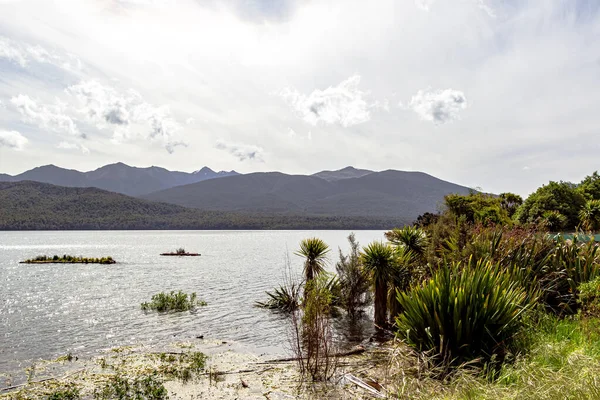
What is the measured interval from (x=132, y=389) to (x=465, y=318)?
713 cm

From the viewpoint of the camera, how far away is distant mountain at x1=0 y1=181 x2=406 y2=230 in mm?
149875

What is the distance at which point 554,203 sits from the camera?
148ft

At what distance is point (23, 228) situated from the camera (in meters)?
146

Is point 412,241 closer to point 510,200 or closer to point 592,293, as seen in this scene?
point 592,293

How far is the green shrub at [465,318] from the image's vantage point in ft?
24.6

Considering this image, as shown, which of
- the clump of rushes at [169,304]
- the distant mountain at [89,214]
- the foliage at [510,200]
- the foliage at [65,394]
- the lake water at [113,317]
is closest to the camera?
the foliage at [65,394]

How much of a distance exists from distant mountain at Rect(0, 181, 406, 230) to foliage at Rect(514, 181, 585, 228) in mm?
138090

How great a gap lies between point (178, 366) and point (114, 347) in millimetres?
3952

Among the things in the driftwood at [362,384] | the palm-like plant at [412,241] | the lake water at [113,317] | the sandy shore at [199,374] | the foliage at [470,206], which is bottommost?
the lake water at [113,317]

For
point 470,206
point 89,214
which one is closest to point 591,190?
point 470,206

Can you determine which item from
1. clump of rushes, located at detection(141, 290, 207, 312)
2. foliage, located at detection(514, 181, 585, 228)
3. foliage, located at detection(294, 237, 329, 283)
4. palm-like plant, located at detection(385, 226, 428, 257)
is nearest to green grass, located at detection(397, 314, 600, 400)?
palm-like plant, located at detection(385, 226, 428, 257)

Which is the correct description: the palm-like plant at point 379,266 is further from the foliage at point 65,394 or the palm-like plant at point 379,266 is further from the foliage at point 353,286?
the foliage at point 65,394

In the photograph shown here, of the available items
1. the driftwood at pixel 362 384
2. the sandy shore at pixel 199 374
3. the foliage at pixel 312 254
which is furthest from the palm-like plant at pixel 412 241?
the driftwood at pixel 362 384

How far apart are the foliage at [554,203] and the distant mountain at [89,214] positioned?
453 ft
